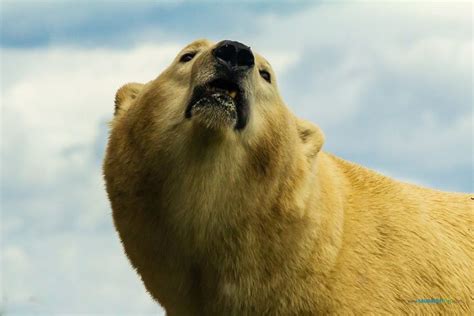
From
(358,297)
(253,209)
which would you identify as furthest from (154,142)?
(358,297)

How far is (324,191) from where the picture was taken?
6.48 meters

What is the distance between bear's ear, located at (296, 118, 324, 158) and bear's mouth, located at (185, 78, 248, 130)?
880mm

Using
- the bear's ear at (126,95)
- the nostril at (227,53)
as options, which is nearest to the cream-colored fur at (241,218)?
the nostril at (227,53)

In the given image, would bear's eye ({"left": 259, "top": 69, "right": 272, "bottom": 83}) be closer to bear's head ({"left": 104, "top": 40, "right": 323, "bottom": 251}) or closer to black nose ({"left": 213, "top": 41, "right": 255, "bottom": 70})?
bear's head ({"left": 104, "top": 40, "right": 323, "bottom": 251})

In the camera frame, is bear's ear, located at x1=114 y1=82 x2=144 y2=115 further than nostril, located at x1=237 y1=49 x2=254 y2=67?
Yes

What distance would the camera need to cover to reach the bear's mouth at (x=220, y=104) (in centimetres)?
571

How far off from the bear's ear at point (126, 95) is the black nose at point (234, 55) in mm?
1266

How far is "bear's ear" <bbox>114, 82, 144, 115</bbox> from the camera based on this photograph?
6875 mm

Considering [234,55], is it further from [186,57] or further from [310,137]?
[310,137]

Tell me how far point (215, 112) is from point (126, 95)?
59.8 inches

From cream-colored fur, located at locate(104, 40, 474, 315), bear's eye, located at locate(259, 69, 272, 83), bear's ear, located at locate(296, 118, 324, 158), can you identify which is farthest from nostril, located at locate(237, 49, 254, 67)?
bear's ear, located at locate(296, 118, 324, 158)

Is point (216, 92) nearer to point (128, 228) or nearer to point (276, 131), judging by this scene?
point (276, 131)

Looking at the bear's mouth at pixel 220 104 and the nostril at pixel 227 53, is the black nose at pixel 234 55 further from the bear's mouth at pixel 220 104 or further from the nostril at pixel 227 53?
the bear's mouth at pixel 220 104

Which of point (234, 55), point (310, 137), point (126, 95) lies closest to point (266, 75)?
point (310, 137)
